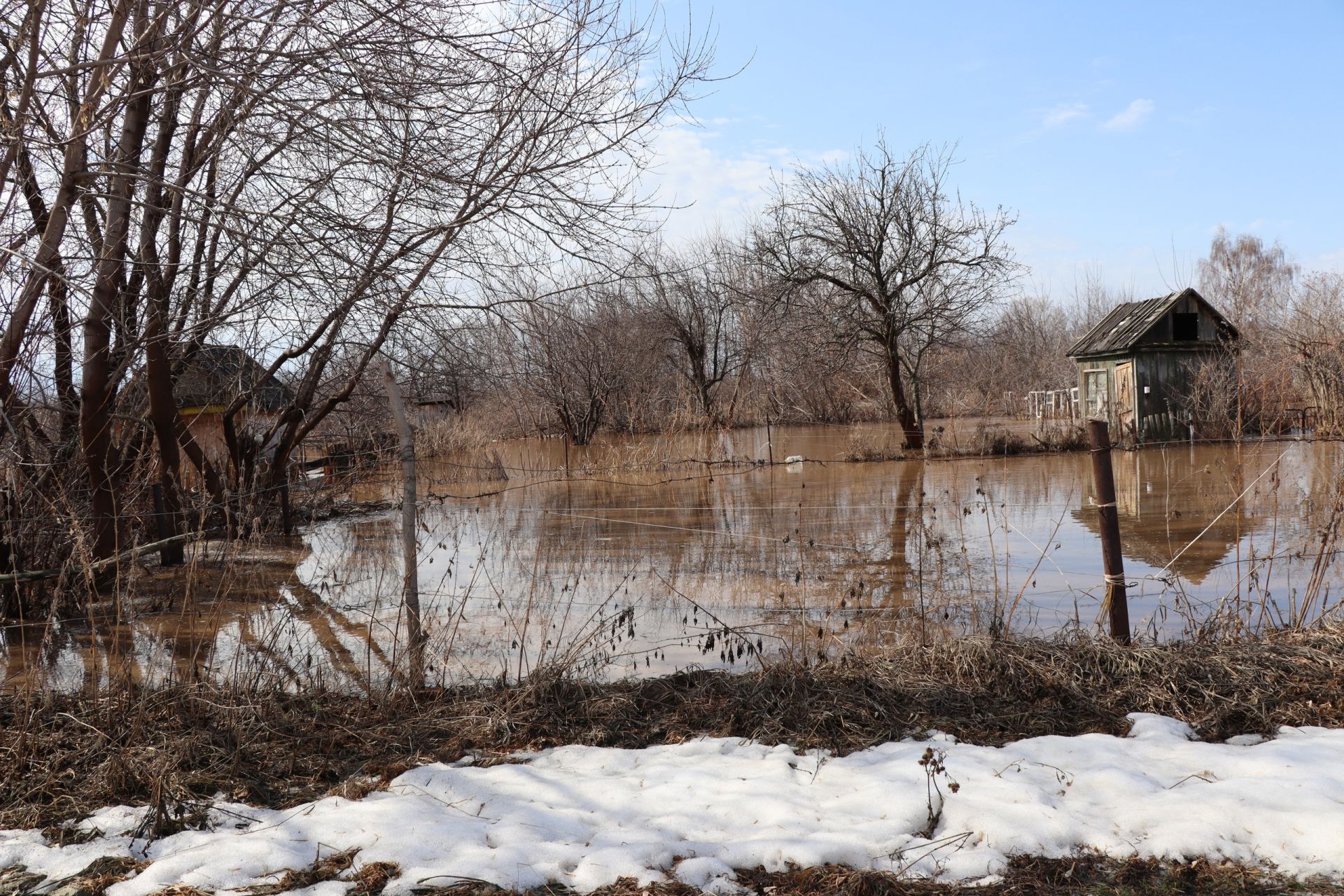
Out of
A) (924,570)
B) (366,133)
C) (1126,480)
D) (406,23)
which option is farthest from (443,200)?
(1126,480)

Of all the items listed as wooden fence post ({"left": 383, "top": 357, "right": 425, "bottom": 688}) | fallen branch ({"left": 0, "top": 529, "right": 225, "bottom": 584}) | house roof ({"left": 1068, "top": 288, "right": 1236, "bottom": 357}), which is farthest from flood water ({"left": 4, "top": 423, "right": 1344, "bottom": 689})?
house roof ({"left": 1068, "top": 288, "right": 1236, "bottom": 357})

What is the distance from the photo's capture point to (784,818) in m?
3.63

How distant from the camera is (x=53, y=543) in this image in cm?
803

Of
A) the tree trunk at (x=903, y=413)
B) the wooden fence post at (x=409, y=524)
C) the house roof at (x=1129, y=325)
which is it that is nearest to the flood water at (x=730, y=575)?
the wooden fence post at (x=409, y=524)

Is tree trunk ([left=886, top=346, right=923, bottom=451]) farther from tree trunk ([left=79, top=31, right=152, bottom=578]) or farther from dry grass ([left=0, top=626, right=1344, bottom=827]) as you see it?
dry grass ([left=0, top=626, right=1344, bottom=827])

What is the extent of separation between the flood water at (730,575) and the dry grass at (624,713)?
0.95ft

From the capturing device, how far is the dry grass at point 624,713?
4168 mm

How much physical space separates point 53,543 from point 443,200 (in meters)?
4.36

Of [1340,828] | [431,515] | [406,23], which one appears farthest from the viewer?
[431,515]

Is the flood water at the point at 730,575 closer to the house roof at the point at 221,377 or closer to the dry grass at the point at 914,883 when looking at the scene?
the dry grass at the point at 914,883

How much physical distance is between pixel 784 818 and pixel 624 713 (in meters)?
1.50

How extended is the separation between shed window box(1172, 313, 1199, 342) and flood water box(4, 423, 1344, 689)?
6040 mm

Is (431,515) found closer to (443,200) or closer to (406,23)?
(443,200)

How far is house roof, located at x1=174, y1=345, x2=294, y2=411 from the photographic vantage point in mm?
10695
